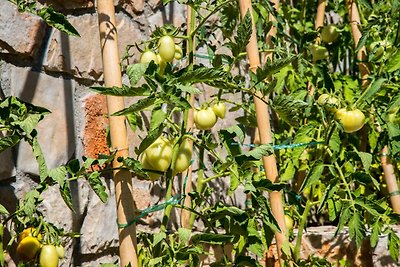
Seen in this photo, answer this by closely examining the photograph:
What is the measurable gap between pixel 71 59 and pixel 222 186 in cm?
85

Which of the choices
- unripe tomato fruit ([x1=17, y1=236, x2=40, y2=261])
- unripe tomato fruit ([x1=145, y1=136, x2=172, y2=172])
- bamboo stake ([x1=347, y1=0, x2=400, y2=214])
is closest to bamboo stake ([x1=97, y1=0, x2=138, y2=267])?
unripe tomato fruit ([x1=145, y1=136, x2=172, y2=172])

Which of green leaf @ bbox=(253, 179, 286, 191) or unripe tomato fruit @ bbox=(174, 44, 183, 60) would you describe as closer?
green leaf @ bbox=(253, 179, 286, 191)

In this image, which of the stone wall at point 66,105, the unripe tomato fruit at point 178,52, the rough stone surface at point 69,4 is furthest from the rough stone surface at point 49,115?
the unripe tomato fruit at point 178,52

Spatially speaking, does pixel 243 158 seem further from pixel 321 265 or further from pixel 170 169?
pixel 321 265

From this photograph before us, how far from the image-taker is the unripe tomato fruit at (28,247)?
1.34 m

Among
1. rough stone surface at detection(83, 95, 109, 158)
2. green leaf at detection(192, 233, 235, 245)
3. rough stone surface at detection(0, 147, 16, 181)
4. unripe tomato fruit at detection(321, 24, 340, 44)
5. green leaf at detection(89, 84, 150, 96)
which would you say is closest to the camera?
green leaf at detection(89, 84, 150, 96)

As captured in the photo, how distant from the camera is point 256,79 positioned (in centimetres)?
135

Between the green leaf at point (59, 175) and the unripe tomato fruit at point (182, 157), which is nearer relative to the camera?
the green leaf at point (59, 175)

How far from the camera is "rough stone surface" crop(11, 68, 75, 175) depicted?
159 cm

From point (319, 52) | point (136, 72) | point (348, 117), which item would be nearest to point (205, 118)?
point (348, 117)

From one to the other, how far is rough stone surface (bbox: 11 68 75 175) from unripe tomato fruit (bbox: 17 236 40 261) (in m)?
0.28

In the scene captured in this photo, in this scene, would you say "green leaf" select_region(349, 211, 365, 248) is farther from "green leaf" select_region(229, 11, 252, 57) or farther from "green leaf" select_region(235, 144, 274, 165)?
"green leaf" select_region(229, 11, 252, 57)

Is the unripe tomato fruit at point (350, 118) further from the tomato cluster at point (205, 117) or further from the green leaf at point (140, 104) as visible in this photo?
the green leaf at point (140, 104)

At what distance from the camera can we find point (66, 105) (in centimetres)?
174
